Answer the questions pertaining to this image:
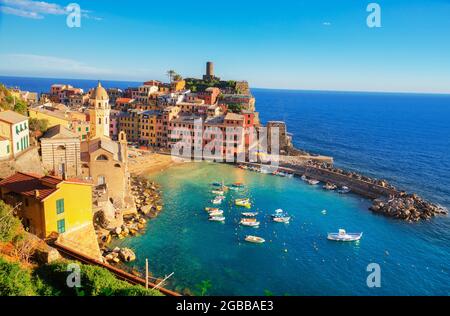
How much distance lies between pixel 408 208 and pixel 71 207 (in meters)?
37.1

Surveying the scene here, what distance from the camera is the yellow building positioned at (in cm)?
2145

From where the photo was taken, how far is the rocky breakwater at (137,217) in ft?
92.6

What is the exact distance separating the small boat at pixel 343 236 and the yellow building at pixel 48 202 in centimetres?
2264

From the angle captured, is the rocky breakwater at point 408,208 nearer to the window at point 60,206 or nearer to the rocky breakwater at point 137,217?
the rocky breakwater at point 137,217

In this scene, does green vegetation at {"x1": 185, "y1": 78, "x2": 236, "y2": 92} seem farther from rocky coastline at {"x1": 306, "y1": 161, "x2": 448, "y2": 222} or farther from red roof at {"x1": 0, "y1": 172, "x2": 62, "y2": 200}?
red roof at {"x1": 0, "y1": 172, "x2": 62, "y2": 200}

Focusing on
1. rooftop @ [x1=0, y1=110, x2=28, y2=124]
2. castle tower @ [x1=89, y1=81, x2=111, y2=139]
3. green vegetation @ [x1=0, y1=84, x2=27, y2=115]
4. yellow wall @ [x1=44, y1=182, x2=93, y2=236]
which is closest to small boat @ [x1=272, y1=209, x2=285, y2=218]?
yellow wall @ [x1=44, y1=182, x2=93, y2=236]

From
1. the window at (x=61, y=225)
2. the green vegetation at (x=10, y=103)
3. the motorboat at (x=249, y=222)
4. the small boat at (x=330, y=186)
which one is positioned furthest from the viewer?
the small boat at (x=330, y=186)

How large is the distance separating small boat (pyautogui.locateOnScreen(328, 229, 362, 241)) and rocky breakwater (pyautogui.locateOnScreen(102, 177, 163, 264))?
18209mm

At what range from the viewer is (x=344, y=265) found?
2991 centimetres

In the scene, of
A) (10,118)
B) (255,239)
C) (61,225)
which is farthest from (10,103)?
(255,239)

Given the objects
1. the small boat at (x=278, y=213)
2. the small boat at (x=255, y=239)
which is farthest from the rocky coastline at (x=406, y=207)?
the small boat at (x=255, y=239)

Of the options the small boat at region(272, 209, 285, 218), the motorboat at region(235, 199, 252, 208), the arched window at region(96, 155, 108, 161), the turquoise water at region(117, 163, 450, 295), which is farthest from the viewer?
the motorboat at region(235, 199, 252, 208)

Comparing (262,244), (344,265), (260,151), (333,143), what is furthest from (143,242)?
(333,143)

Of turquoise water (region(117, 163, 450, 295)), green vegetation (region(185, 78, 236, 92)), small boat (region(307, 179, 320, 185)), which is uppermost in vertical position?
green vegetation (region(185, 78, 236, 92))
